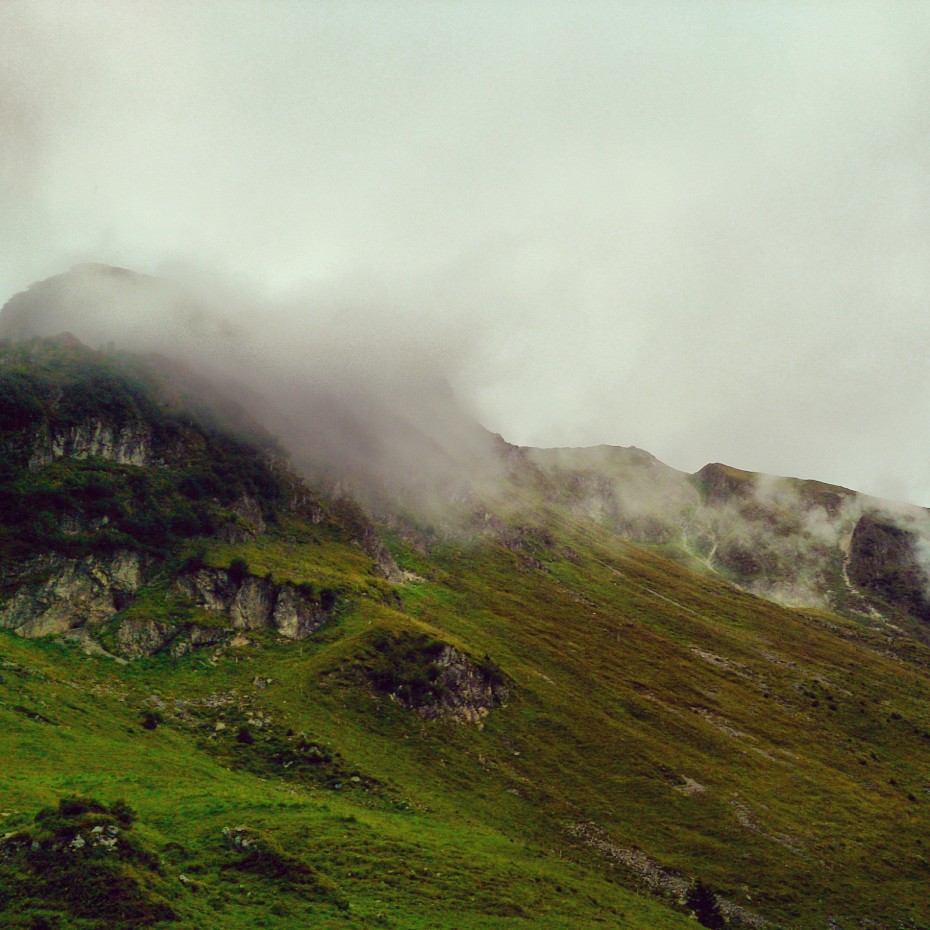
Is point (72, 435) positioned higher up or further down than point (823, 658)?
higher up

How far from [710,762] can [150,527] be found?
9891 centimetres

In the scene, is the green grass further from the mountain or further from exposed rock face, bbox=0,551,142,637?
exposed rock face, bbox=0,551,142,637

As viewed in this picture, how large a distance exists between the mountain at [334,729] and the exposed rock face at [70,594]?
0.35 m

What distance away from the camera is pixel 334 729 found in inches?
2913

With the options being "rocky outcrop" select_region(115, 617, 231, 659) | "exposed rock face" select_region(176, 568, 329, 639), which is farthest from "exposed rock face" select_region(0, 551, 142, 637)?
"exposed rock face" select_region(176, 568, 329, 639)

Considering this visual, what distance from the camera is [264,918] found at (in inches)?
1092

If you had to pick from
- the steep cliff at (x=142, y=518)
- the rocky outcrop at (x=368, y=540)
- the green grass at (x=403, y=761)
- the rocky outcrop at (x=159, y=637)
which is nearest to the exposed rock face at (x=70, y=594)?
the steep cliff at (x=142, y=518)

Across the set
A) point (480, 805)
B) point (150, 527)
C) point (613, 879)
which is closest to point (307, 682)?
point (480, 805)

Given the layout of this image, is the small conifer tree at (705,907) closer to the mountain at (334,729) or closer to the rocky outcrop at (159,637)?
the mountain at (334,729)

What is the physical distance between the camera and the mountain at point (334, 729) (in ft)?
113

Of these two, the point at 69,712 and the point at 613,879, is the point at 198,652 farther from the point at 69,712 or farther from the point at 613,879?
the point at 613,879

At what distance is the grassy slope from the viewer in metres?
38.2

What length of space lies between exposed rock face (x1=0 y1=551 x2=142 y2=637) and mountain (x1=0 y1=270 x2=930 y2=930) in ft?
1.14

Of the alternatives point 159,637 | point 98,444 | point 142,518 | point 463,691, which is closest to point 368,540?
point 142,518
